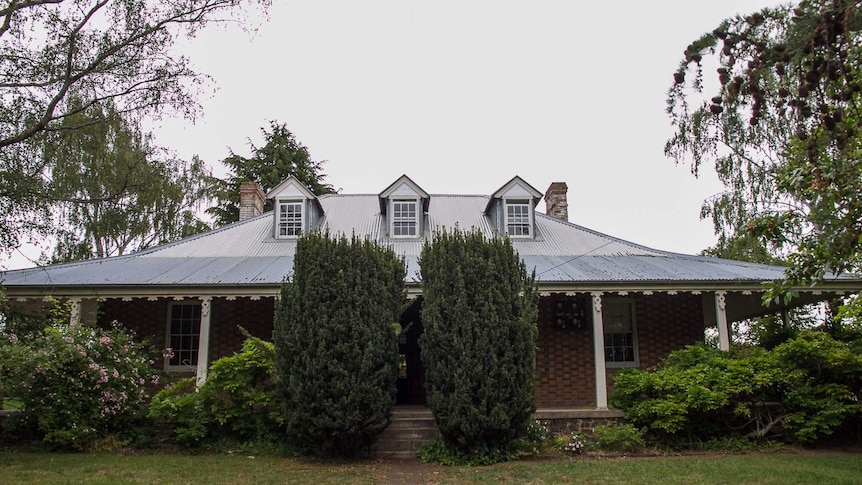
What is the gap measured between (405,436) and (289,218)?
7678 mm

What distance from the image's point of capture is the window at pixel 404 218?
1642cm

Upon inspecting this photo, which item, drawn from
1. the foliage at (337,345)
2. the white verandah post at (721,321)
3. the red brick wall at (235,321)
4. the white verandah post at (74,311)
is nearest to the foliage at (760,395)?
the white verandah post at (721,321)

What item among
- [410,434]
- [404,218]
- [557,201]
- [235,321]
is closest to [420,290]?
[410,434]

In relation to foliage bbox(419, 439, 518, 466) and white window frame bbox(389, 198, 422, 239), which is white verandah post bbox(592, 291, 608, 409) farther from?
white window frame bbox(389, 198, 422, 239)

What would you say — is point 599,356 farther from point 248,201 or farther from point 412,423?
point 248,201

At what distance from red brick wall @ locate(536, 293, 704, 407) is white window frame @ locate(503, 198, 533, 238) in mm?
2874

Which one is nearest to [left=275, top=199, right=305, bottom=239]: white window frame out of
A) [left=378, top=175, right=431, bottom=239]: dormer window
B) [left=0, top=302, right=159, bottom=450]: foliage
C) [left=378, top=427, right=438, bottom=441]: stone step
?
[left=378, top=175, right=431, bottom=239]: dormer window

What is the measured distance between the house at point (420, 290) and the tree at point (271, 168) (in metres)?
11.7

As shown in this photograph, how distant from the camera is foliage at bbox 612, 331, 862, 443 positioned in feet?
34.0

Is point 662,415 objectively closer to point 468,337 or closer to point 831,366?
point 831,366

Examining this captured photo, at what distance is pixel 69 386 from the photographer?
396 inches

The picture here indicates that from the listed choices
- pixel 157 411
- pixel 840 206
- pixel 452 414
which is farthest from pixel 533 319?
pixel 157 411

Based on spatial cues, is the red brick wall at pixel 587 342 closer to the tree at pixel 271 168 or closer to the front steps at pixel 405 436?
the front steps at pixel 405 436

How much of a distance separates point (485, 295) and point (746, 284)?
18.7ft
